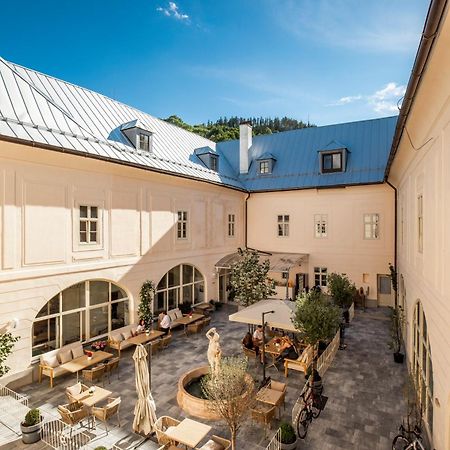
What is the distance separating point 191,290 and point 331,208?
11287mm

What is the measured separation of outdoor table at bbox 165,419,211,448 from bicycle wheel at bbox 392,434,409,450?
441cm

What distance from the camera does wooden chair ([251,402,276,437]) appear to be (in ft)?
28.6

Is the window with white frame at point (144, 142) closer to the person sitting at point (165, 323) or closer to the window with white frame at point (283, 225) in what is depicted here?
the person sitting at point (165, 323)

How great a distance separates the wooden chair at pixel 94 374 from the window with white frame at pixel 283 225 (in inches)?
638

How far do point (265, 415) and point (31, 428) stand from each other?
20.0 ft

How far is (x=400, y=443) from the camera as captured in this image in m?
7.97

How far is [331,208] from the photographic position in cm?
2266

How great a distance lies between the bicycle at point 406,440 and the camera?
22.2 ft

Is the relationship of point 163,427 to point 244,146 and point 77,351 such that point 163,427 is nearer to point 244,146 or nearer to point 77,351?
point 77,351

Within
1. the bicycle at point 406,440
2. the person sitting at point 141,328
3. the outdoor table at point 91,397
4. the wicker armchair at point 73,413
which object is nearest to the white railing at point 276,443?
the bicycle at point 406,440

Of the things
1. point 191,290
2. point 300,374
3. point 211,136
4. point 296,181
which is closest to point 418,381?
point 300,374

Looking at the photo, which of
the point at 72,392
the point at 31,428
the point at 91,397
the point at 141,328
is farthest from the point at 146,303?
the point at 31,428

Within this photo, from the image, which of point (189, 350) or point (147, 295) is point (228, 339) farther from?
point (147, 295)

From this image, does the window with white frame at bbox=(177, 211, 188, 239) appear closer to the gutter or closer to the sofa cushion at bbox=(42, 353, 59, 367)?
the sofa cushion at bbox=(42, 353, 59, 367)
